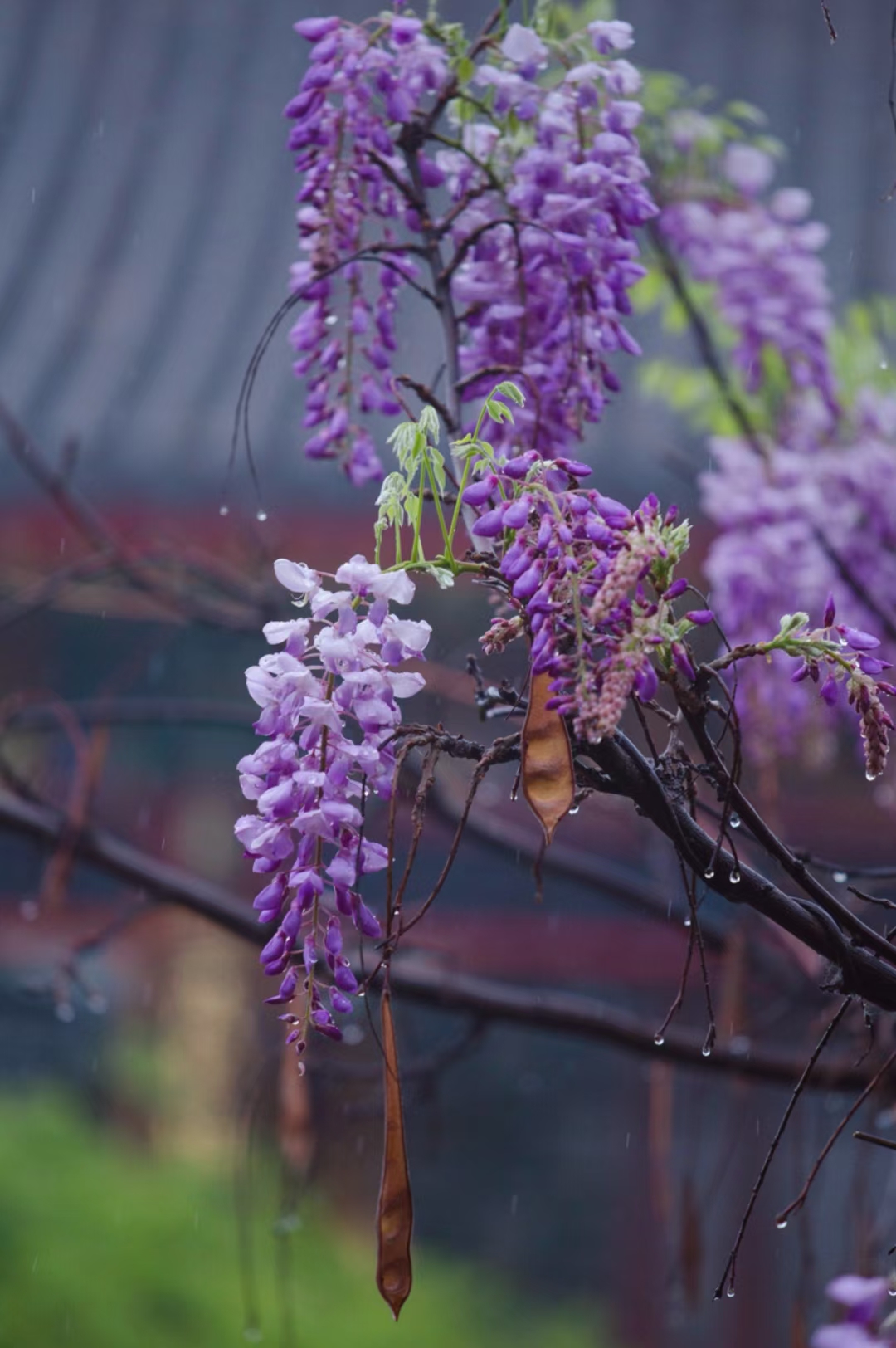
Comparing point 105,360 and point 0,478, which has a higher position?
point 105,360

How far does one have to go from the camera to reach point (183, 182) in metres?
3.48

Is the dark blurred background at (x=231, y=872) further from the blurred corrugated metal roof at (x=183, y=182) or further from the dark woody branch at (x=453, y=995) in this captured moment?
the dark woody branch at (x=453, y=995)

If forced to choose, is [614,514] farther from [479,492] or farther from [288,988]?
[288,988]

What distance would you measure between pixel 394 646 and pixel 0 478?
267 cm

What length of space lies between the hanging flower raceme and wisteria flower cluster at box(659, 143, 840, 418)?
1325 mm

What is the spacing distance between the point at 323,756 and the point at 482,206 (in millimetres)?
418

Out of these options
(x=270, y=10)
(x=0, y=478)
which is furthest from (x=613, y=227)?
(x=270, y=10)

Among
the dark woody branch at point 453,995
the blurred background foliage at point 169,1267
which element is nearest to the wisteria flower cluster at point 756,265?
the dark woody branch at point 453,995

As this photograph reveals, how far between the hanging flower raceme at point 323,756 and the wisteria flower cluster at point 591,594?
0.05 meters

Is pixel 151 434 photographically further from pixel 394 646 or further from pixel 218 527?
pixel 394 646

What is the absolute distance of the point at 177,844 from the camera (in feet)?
10.4

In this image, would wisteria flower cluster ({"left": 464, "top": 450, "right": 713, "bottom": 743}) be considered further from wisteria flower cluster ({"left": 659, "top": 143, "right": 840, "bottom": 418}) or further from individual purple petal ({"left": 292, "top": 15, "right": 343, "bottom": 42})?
wisteria flower cluster ({"left": 659, "top": 143, "right": 840, "bottom": 418})

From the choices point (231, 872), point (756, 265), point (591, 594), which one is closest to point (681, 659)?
point (591, 594)

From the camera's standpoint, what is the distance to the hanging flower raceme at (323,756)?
55 cm
